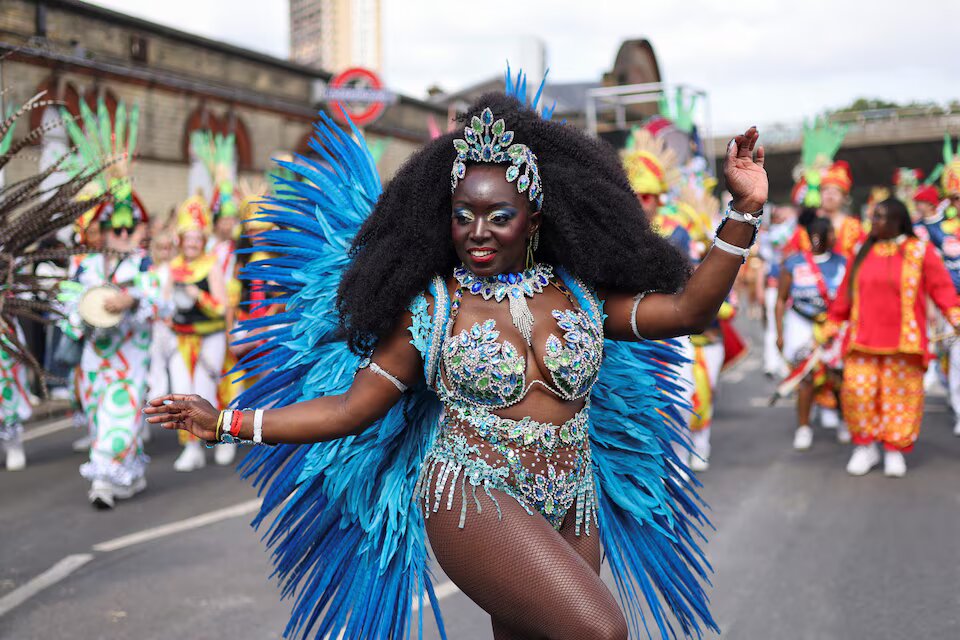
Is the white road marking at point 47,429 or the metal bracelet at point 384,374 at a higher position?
the metal bracelet at point 384,374

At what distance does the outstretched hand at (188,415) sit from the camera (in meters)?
2.66

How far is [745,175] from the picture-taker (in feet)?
8.42

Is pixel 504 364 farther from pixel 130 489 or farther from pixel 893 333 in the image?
pixel 893 333

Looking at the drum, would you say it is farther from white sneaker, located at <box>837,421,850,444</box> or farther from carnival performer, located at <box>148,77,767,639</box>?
white sneaker, located at <box>837,421,850,444</box>

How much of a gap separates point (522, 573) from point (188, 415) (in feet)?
3.24

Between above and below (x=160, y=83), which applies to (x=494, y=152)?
below

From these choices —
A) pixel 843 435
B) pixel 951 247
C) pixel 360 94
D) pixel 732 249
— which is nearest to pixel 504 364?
pixel 732 249

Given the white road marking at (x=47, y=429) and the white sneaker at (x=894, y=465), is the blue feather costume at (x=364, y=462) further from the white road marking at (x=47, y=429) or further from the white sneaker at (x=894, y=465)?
the white road marking at (x=47, y=429)

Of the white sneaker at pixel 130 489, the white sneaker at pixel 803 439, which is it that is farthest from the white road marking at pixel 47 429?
the white sneaker at pixel 803 439

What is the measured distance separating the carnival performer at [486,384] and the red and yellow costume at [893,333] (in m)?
4.37

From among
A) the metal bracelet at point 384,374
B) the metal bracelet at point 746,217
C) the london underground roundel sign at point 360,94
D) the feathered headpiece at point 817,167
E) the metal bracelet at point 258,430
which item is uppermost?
the london underground roundel sign at point 360,94

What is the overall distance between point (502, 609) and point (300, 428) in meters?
0.73

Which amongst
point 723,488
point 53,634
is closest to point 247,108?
point 723,488

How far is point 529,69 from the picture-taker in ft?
53.3
